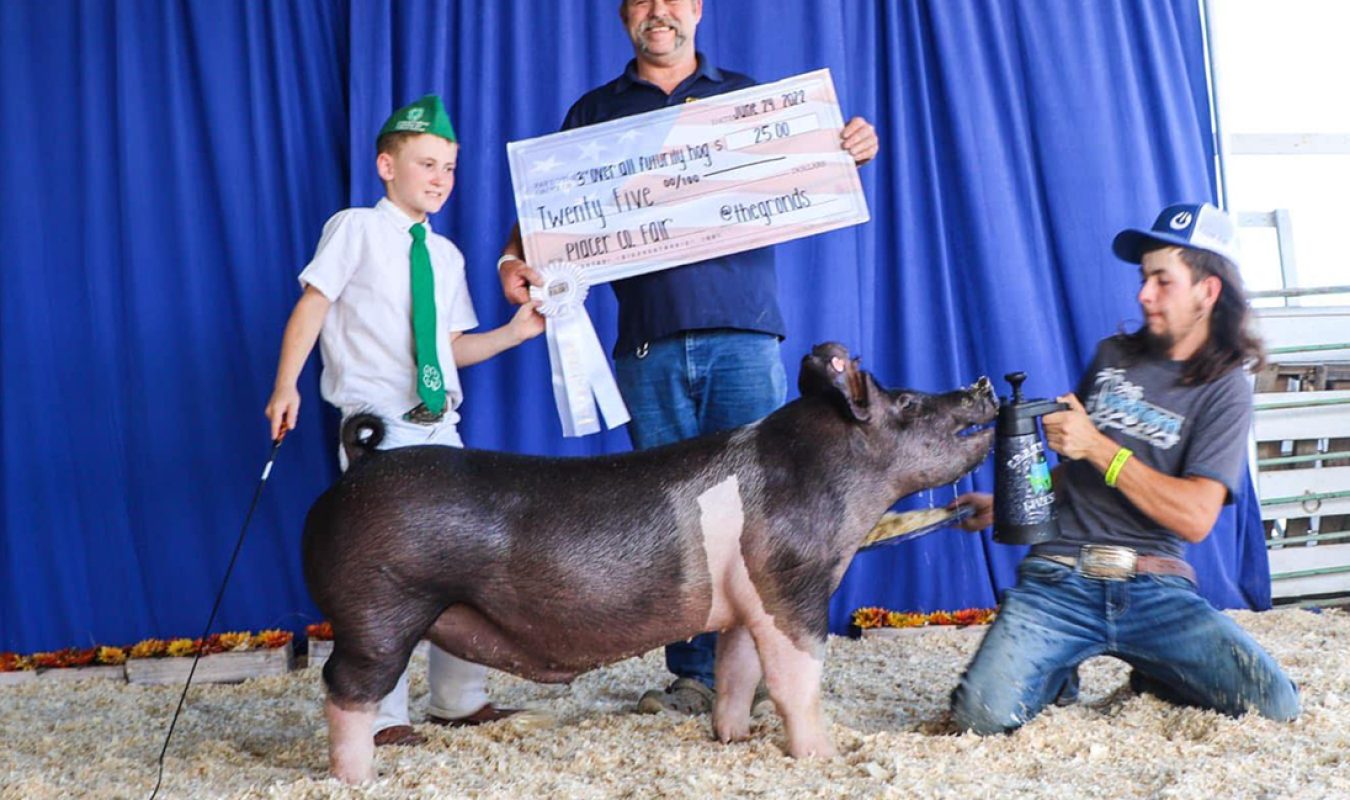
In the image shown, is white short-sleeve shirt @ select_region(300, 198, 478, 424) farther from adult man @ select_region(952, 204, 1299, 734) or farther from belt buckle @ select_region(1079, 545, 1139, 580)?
belt buckle @ select_region(1079, 545, 1139, 580)

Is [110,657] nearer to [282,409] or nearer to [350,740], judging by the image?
[282,409]

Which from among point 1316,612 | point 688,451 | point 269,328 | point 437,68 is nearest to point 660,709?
point 688,451

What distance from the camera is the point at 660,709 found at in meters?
2.93

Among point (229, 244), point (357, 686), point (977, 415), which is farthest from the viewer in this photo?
point (229, 244)

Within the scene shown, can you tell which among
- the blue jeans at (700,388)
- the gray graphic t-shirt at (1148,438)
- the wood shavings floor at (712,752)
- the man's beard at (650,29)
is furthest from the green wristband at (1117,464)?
the man's beard at (650,29)

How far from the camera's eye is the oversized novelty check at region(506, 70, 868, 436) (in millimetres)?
3090

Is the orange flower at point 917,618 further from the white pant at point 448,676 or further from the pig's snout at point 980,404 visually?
the pig's snout at point 980,404

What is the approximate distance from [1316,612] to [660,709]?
257cm

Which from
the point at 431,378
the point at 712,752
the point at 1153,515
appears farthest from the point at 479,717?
the point at 1153,515

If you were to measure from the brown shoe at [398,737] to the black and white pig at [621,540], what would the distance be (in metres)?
0.41

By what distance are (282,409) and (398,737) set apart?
30.3 inches

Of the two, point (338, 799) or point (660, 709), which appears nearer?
point (338, 799)

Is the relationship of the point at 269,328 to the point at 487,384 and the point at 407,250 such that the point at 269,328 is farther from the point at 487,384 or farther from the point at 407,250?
the point at 407,250

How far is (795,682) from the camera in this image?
238cm
